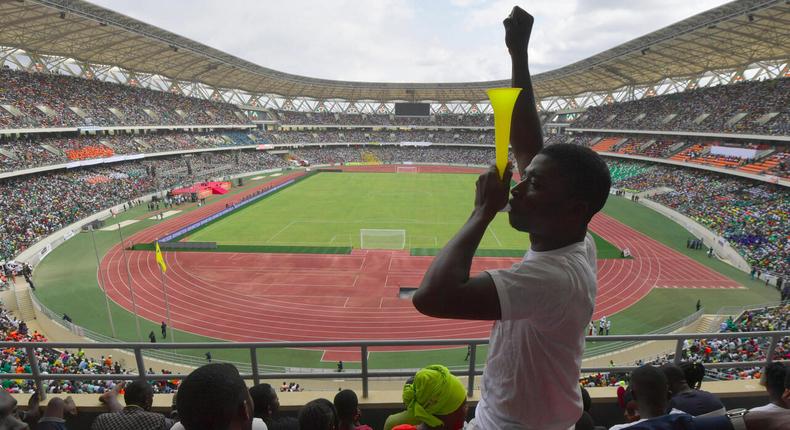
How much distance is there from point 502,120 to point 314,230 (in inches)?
1125

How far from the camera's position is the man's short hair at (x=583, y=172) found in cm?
148

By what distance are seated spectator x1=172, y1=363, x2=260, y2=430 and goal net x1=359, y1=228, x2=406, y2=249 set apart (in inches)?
931

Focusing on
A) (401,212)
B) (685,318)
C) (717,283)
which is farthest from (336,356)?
(401,212)

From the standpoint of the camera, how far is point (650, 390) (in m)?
2.43

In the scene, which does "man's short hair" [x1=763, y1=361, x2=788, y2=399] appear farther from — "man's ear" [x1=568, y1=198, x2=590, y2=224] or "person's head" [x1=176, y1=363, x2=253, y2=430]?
"person's head" [x1=176, y1=363, x2=253, y2=430]

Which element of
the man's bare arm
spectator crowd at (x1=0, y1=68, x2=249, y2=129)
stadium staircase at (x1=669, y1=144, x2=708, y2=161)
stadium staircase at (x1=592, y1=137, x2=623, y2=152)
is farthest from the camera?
stadium staircase at (x1=592, y1=137, x2=623, y2=152)

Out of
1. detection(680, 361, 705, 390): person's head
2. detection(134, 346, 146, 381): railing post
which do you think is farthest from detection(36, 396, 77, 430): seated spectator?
detection(680, 361, 705, 390): person's head

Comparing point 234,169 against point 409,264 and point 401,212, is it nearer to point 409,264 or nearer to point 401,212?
point 401,212

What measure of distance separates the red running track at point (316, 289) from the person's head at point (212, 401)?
12.6 m

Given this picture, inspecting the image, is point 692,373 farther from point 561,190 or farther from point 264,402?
point 264,402

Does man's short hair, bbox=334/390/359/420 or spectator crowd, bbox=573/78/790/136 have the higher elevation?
spectator crowd, bbox=573/78/790/136

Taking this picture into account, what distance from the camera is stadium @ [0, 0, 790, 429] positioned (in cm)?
1034

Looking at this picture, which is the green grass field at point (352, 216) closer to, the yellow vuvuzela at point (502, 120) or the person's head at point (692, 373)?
the person's head at point (692, 373)

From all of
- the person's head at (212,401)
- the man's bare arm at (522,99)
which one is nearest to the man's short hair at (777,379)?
the man's bare arm at (522,99)
